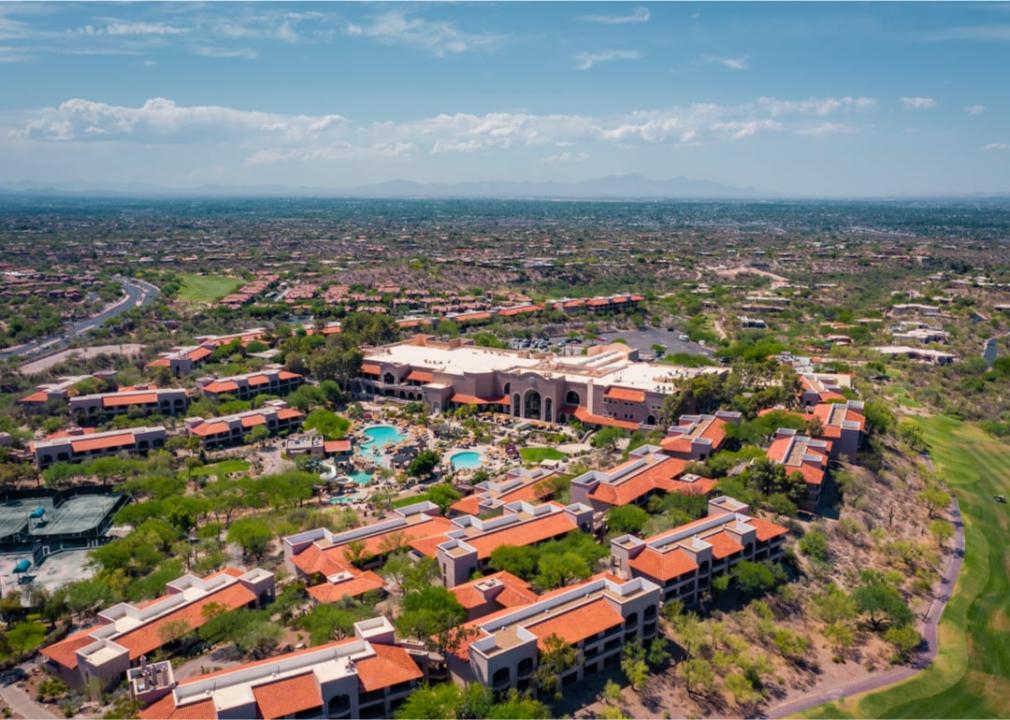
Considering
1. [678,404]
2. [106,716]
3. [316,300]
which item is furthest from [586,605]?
[316,300]

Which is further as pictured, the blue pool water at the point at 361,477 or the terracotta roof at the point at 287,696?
the blue pool water at the point at 361,477

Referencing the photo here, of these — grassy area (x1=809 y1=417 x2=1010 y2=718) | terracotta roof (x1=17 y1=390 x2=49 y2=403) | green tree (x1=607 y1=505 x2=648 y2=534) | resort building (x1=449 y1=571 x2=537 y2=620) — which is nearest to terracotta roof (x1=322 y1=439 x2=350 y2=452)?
green tree (x1=607 y1=505 x2=648 y2=534)

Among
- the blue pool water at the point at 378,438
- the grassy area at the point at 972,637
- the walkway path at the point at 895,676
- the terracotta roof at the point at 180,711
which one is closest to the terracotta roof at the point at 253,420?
the blue pool water at the point at 378,438

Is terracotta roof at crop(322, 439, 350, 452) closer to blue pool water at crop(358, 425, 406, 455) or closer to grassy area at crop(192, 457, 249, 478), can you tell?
blue pool water at crop(358, 425, 406, 455)

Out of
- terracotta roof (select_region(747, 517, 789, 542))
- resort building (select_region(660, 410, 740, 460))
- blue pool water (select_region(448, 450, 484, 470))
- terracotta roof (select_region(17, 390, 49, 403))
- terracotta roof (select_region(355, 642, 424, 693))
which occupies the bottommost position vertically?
blue pool water (select_region(448, 450, 484, 470))

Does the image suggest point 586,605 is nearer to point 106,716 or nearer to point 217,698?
point 217,698

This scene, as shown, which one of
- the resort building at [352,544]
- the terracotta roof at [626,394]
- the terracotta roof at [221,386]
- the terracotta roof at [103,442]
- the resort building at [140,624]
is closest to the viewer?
the resort building at [140,624]

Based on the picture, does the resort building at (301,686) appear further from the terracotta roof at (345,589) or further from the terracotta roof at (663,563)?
the terracotta roof at (663,563)
